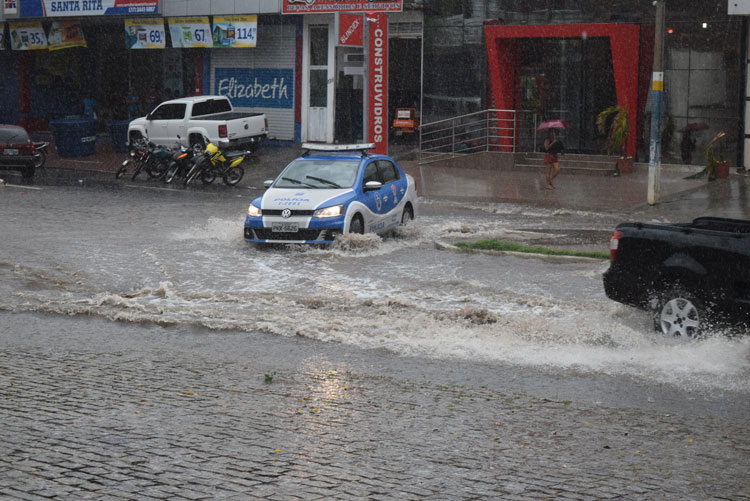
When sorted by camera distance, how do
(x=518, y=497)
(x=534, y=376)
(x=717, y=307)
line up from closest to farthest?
(x=518, y=497) < (x=534, y=376) < (x=717, y=307)

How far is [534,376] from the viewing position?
29.6ft

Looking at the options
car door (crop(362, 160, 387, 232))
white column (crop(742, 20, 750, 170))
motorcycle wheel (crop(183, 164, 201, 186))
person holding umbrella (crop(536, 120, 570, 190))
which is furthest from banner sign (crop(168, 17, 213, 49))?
car door (crop(362, 160, 387, 232))

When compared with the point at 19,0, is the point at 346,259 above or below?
below

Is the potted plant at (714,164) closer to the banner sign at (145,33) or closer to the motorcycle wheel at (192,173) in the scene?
the motorcycle wheel at (192,173)

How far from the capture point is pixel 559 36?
30219mm

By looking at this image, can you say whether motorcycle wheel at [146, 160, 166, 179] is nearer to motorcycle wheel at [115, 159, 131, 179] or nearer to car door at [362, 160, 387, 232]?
motorcycle wheel at [115, 159, 131, 179]

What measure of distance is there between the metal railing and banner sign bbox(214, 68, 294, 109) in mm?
5485

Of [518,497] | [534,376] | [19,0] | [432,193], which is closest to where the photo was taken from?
[518,497]

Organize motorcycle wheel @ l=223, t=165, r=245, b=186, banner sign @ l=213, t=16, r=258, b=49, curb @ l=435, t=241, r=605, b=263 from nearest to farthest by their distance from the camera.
→ curb @ l=435, t=241, r=605, b=263 < motorcycle wheel @ l=223, t=165, r=245, b=186 < banner sign @ l=213, t=16, r=258, b=49

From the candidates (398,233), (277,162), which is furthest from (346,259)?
(277,162)

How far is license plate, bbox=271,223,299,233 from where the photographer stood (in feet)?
54.2

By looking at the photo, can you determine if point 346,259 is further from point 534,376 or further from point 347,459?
point 347,459

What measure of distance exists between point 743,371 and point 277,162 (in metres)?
24.7

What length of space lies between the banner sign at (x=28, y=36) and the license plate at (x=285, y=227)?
2750cm
